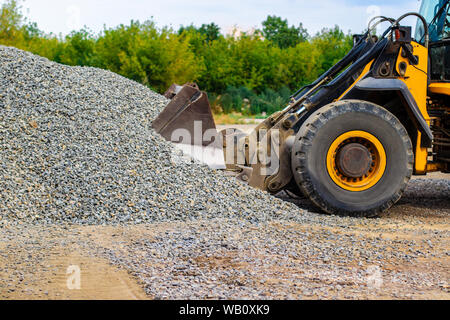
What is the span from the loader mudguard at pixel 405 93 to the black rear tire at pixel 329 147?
20 centimetres

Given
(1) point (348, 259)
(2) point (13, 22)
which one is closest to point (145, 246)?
(1) point (348, 259)

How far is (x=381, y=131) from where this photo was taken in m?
6.22

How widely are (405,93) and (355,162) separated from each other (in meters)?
0.95

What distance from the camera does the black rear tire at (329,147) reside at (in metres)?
6.14

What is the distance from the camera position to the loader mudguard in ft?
20.5

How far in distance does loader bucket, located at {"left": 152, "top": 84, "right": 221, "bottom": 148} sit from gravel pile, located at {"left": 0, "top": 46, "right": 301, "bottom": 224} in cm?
22

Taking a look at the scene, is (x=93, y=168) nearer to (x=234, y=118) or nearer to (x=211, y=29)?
(x=234, y=118)

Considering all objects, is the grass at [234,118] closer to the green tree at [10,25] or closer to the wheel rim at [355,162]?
the green tree at [10,25]

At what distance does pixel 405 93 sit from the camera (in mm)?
6230

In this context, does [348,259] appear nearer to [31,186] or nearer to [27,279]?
[27,279]

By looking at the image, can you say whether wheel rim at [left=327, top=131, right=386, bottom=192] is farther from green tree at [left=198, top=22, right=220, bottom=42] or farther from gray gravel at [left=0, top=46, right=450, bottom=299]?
green tree at [left=198, top=22, right=220, bottom=42]

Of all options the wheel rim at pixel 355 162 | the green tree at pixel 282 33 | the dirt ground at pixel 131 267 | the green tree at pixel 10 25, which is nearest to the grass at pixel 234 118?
the green tree at pixel 10 25

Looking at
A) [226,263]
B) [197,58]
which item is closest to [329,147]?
[226,263]
